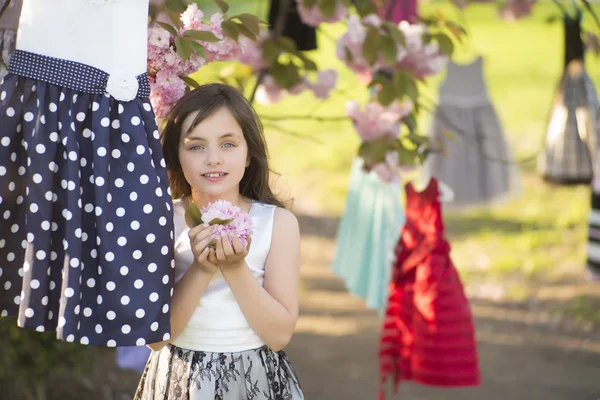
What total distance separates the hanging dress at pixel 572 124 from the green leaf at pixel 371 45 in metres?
1.42

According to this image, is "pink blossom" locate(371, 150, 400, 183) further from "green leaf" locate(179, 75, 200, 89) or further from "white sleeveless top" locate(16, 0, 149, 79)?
"white sleeveless top" locate(16, 0, 149, 79)

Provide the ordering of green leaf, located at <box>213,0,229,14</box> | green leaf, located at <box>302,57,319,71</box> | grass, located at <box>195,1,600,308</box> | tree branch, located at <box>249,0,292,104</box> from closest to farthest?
1. green leaf, located at <box>213,0,229,14</box>
2. green leaf, located at <box>302,57,319,71</box>
3. tree branch, located at <box>249,0,292,104</box>
4. grass, located at <box>195,1,600,308</box>

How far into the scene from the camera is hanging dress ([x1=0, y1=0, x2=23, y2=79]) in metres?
1.81

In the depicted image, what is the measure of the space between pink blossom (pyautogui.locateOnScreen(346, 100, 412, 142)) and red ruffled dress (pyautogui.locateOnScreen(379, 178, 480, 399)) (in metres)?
0.22

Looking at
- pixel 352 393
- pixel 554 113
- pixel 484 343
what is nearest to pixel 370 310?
pixel 484 343

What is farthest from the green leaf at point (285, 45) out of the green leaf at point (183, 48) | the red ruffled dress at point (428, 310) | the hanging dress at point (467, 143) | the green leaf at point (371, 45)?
the hanging dress at point (467, 143)

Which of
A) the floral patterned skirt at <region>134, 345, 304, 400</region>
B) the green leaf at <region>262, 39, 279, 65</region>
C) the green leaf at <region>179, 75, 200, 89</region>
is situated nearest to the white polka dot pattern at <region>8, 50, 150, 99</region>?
the green leaf at <region>179, 75, 200, 89</region>

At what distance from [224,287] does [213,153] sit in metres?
0.27

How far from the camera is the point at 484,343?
420cm

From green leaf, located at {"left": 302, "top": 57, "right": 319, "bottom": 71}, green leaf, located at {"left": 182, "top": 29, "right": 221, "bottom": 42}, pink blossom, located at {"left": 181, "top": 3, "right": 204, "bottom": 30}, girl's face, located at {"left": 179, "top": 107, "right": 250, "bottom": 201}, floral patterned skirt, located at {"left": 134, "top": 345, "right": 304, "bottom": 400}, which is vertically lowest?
floral patterned skirt, located at {"left": 134, "top": 345, "right": 304, "bottom": 400}

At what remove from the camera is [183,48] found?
1.71 metres

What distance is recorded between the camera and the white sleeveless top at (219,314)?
179 cm

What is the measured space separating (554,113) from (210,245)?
2544 mm

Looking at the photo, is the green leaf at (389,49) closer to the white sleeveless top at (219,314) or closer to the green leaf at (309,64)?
the green leaf at (309,64)
